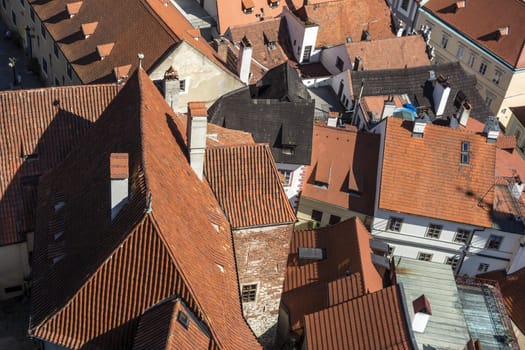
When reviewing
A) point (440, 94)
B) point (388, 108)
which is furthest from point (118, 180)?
point (440, 94)

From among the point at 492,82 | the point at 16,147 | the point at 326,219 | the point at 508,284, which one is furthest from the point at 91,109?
the point at 492,82

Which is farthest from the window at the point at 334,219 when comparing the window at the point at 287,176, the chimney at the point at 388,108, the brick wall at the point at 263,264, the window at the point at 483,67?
the window at the point at 483,67

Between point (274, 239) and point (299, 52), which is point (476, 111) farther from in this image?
point (274, 239)

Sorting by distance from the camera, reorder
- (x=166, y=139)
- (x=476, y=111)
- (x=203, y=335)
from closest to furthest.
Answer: (x=203, y=335) < (x=166, y=139) < (x=476, y=111)

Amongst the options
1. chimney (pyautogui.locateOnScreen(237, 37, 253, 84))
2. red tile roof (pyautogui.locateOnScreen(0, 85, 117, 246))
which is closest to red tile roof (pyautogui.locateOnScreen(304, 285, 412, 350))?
red tile roof (pyautogui.locateOnScreen(0, 85, 117, 246))

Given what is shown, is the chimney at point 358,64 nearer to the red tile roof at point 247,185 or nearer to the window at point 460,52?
the window at point 460,52

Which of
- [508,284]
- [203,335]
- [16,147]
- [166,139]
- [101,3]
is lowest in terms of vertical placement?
[508,284]

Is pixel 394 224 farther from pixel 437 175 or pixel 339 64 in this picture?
pixel 339 64

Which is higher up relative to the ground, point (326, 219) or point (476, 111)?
point (476, 111)
